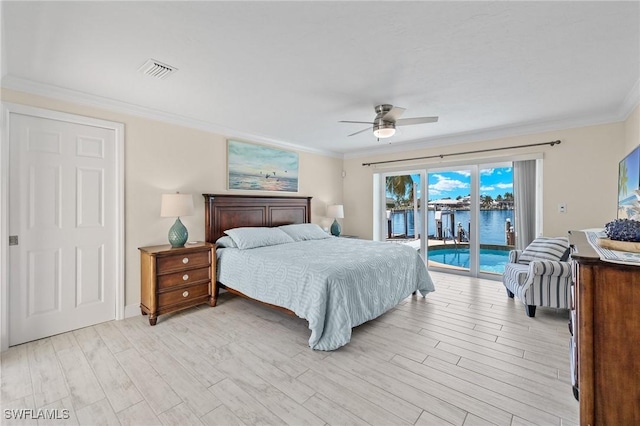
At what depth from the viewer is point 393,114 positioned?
3000 millimetres

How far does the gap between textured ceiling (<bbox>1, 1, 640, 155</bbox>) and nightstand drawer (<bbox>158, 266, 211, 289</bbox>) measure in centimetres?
199

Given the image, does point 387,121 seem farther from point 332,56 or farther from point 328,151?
point 328,151

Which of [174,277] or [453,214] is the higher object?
[453,214]

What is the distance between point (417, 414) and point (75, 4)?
10.5 ft

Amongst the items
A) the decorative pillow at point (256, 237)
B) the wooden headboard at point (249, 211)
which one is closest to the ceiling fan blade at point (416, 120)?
the decorative pillow at point (256, 237)

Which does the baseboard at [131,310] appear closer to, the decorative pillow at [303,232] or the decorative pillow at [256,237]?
the decorative pillow at [256,237]

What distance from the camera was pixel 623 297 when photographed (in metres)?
1.25

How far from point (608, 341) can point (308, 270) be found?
2.00 metres

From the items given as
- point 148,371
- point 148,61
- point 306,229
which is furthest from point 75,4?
point 306,229

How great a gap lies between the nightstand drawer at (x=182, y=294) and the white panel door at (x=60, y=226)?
61 cm

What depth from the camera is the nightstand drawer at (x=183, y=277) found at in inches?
122

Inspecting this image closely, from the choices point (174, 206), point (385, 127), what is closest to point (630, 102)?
point (385, 127)

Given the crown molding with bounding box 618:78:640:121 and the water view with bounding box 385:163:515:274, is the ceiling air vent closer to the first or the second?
the crown molding with bounding box 618:78:640:121

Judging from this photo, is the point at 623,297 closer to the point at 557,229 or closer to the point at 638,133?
the point at 638,133
